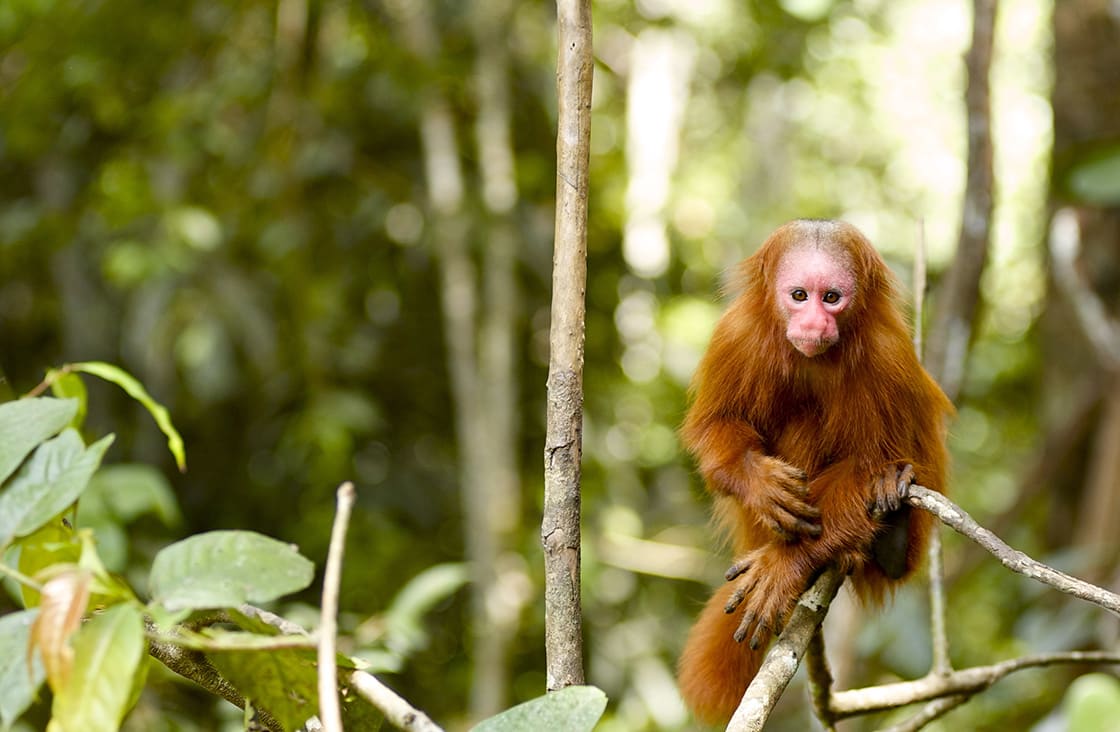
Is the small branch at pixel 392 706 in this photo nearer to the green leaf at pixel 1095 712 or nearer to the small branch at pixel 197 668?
the small branch at pixel 197 668

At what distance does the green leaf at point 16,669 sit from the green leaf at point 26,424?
0.19 m

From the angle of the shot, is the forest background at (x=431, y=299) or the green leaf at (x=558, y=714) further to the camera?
the forest background at (x=431, y=299)

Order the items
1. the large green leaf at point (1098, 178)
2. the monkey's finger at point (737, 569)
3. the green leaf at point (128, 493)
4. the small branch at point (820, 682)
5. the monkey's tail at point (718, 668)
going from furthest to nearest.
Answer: the large green leaf at point (1098, 178), the green leaf at point (128, 493), the monkey's tail at point (718, 668), the monkey's finger at point (737, 569), the small branch at point (820, 682)

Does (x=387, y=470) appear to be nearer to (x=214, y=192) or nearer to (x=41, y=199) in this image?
(x=214, y=192)

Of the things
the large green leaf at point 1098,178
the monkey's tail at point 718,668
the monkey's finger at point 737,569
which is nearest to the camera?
the monkey's finger at point 737,569

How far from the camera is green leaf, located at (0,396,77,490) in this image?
4.46ft

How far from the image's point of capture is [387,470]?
5.45 m

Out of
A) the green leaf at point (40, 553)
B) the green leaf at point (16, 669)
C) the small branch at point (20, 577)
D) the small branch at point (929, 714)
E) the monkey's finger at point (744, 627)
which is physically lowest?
the small branch at point (929, 714)

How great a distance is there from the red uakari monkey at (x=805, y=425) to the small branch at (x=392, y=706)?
3.54ft

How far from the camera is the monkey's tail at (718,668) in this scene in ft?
8.69

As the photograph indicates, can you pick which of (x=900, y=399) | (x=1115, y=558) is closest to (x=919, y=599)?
(x=1115, y=558)

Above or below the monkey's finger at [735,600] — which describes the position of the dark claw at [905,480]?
above

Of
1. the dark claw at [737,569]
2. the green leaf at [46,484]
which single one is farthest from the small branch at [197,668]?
the dark claw at [737,569]

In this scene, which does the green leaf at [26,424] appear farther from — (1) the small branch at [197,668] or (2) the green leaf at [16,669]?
(1) the small branch at [197,668]
